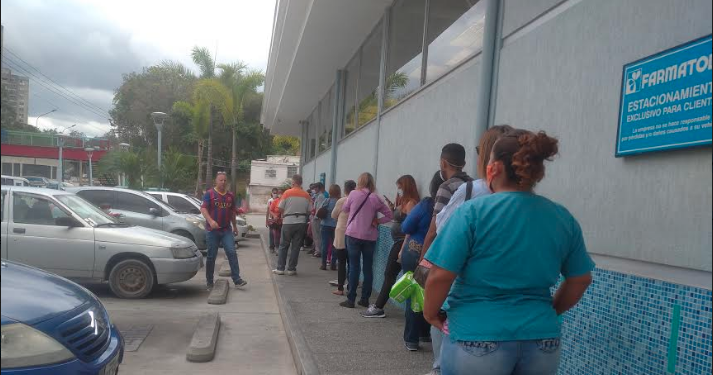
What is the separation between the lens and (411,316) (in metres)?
5.14

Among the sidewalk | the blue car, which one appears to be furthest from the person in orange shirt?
the blue car

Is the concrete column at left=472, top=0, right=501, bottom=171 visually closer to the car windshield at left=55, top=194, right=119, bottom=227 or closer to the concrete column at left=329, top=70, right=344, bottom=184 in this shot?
the car windshield at left=55, top=194, right=119, bottom=227

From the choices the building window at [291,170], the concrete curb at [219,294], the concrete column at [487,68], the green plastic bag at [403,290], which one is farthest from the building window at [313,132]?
the building window at [291,170]

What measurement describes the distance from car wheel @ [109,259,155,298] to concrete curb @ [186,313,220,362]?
1.99m

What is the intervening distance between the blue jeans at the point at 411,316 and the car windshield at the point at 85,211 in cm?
497

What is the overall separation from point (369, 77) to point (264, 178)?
31.6m

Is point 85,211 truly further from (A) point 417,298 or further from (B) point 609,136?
(B) point 609,136

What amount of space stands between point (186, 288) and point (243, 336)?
125 inches

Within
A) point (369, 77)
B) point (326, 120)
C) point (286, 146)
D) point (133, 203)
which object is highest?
point (286, 146)

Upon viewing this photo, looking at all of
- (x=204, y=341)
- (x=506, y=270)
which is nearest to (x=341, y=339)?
(x=204, y=341)

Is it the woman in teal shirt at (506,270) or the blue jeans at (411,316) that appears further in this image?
the blue jeans at (411,316)

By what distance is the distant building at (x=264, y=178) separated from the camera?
4169 cm

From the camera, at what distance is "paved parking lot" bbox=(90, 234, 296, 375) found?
17.4ft

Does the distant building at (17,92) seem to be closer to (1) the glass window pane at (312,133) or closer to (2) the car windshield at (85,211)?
(2) the car windshield at (85,211)
